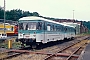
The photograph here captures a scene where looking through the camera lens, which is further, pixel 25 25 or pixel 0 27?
pixel 0 27

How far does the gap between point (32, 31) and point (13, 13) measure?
74333 millimetres

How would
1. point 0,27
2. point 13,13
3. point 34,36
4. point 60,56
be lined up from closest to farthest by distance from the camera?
point 60,56
point 34,36
point 0,27
point 13,13

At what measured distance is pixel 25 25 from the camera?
2116 cm

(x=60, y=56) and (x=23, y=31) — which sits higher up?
(x=23, y=31)

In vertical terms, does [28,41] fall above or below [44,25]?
below

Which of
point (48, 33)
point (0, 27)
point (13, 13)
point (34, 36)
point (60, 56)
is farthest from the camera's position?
point (13, 13)

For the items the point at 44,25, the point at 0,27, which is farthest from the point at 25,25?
the point at 0,27

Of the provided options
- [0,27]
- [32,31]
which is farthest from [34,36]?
[0,27]

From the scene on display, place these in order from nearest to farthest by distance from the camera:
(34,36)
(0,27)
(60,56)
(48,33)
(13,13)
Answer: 1. (60,56)
2. (34,36)
3. (48,33)
4. (0,27)
5. (13,13)

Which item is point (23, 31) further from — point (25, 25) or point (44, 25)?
point (44, 25)

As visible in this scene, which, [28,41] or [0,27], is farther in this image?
[0,27]

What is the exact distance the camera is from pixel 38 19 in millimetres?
20812

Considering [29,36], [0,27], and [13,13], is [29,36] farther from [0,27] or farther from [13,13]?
[13,13]

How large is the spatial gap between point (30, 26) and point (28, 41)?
141 centimetres
